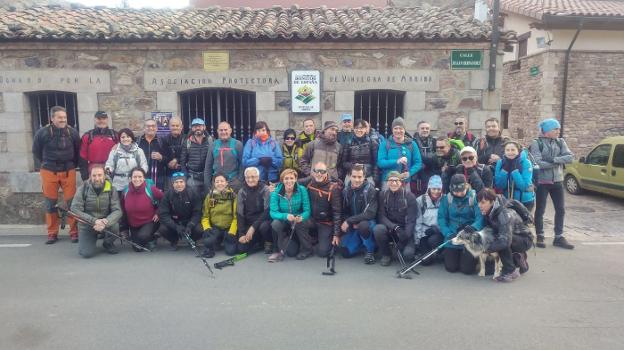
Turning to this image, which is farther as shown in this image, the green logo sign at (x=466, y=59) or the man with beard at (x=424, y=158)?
the green logo sign at (x=466, y=59)

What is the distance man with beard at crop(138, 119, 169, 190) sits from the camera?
23.3 ft

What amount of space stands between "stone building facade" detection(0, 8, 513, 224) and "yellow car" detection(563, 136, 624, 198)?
4221 millimetres

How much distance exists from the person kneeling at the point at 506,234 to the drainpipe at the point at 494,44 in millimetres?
3234

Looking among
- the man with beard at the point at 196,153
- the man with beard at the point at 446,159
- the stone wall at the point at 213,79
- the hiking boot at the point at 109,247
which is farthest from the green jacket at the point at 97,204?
the man with beard at the point at 446,159

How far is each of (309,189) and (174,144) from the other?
2.54m

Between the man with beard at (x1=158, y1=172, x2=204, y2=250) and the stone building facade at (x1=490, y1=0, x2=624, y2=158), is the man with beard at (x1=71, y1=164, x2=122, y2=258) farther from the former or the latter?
the stone building facade at (x1=490, y1=0, x2=624, y2=158)

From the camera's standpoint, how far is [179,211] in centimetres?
647

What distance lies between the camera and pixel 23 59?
7910mm

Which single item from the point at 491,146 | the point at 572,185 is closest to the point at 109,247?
the point at 491,146

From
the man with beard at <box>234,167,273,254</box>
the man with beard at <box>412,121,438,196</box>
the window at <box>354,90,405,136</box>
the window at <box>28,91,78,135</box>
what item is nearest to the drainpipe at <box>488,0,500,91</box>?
the window at <box>354,90,405,136</box>

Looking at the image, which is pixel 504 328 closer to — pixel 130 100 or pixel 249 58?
pixel 249 58

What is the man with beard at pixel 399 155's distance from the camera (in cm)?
648

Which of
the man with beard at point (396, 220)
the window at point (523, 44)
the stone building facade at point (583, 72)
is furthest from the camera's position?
the window at point (523, 44)

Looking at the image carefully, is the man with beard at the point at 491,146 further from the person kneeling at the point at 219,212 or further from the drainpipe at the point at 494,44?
the person kneeling at the point at 219,212
